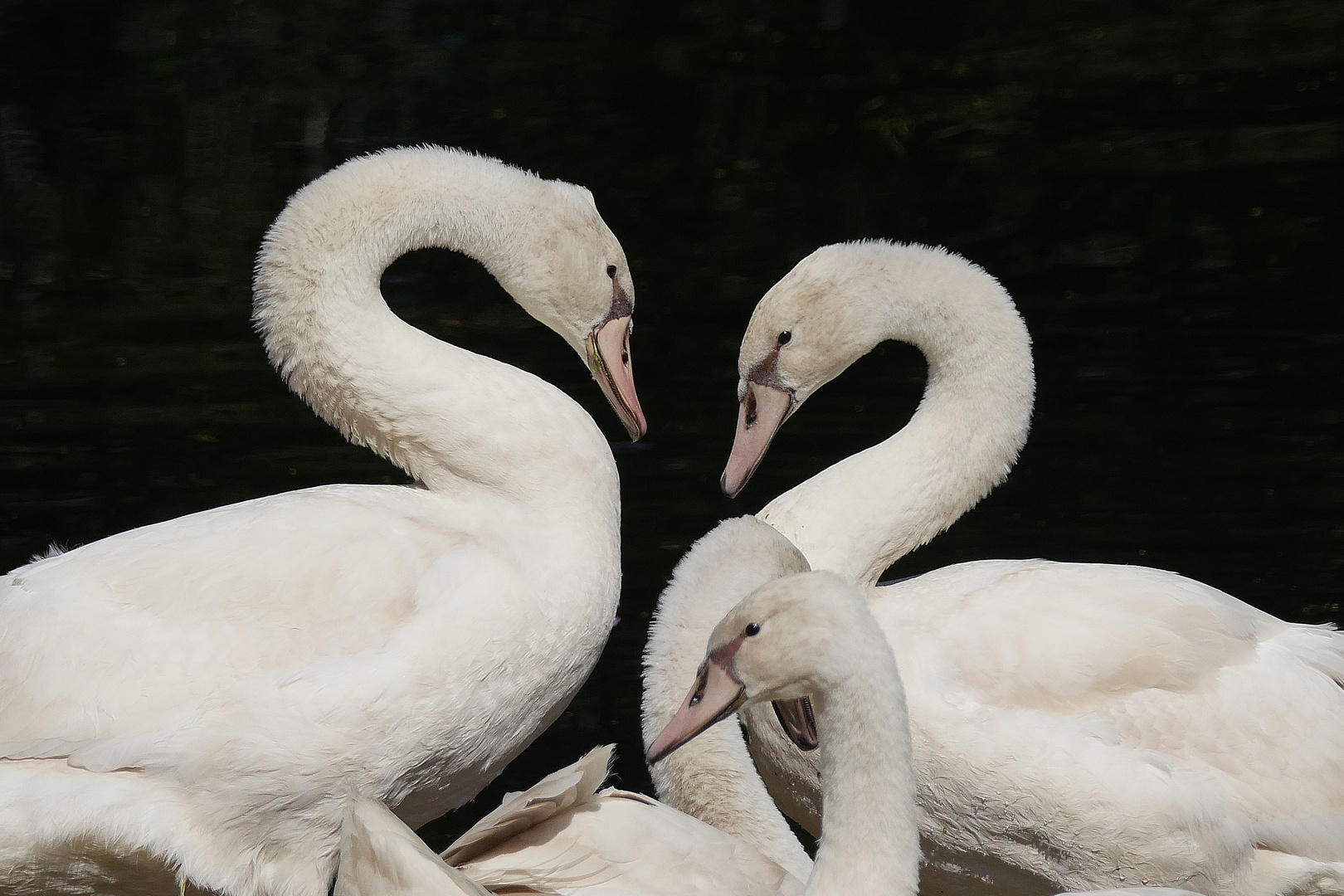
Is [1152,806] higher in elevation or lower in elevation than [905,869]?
lower

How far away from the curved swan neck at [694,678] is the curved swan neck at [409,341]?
17.2 inches

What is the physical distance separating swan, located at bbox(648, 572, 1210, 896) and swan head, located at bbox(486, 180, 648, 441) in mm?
1576

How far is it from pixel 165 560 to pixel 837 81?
11.8 m

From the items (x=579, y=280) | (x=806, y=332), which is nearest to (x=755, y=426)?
(x=806, y=332)

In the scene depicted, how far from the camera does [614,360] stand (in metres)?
5.81

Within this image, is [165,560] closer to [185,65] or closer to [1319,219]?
[1319,219]

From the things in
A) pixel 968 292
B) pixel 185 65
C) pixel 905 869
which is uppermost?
pixel 968 292

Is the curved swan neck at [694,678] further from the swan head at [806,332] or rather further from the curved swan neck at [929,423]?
the swan head at [806,332]

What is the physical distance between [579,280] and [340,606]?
132 cm

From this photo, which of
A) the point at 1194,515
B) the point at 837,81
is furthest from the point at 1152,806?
the point at 837,81

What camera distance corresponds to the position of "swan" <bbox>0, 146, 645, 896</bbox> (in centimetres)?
476

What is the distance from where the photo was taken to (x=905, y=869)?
4281mm

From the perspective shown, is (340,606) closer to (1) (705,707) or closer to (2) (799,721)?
(1) (705,707)

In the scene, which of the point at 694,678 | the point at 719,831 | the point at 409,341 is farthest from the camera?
the point at 409,341
